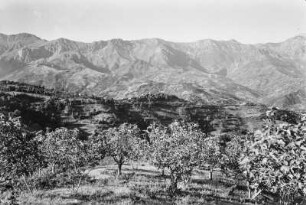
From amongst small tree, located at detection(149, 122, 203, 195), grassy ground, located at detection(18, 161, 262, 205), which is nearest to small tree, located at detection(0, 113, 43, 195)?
grassy ground, located at detection(18, 161, 262, 205)

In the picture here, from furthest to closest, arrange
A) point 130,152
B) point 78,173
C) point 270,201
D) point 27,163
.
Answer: point 130,152 < point 270,201 < point 78,173 < point 27,163

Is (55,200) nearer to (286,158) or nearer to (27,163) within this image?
(27,163)

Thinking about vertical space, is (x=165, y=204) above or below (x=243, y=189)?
above

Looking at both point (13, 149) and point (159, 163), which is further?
point (159, 163)

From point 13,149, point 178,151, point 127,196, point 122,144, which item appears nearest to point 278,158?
point 13,149

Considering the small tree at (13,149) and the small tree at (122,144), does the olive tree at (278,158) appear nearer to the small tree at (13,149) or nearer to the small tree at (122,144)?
the small tree at (13,149)

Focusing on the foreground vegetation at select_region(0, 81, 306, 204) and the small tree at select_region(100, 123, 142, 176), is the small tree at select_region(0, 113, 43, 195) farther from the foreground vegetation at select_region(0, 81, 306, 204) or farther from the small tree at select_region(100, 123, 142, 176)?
the small tree at select_region(100, 123, 142, 176)

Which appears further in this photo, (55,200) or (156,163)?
A: (156,163)

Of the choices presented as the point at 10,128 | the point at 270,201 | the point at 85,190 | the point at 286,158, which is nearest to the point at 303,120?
the point at 286,158

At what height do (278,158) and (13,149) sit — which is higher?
(278,158)

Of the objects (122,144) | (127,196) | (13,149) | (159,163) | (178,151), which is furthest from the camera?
(122,144)

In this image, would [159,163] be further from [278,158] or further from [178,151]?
[278,158]
